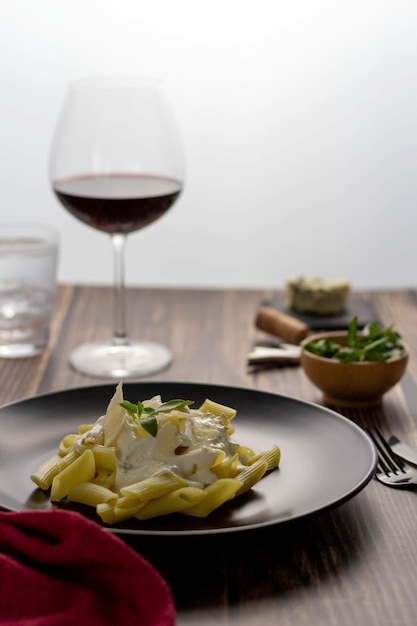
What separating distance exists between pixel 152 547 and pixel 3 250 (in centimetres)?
91

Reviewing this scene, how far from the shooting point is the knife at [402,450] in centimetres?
126

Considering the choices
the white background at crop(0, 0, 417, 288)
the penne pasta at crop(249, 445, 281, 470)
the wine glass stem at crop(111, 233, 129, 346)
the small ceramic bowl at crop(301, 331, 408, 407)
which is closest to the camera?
the penne pasta at crop(249, 445, 281, 470)

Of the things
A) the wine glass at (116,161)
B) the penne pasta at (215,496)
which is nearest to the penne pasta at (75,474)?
the penne pasta at (215,496)

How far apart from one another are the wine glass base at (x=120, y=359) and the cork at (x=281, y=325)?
19 centimetres

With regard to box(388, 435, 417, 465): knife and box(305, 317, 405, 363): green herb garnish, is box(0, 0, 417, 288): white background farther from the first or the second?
box(388, 435, 417, 465): knife

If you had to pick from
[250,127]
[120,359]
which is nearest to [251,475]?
[120,359]

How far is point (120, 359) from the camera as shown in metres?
1.73

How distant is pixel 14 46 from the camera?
9.34ft

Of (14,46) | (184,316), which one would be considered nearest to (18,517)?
(184,316)

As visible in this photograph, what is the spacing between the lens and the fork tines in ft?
4.06

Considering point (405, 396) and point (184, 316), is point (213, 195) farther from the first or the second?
point (405, 396)

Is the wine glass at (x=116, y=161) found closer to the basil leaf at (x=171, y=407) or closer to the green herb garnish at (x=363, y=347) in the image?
the green herb garnish at (x=363, y=347)

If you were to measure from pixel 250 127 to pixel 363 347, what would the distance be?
4.98ft

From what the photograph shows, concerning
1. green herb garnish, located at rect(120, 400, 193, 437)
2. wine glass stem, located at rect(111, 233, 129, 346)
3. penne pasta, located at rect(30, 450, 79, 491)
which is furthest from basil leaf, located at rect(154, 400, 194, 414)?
wine glass stem, located at rect(111, 233, 129, 346)
